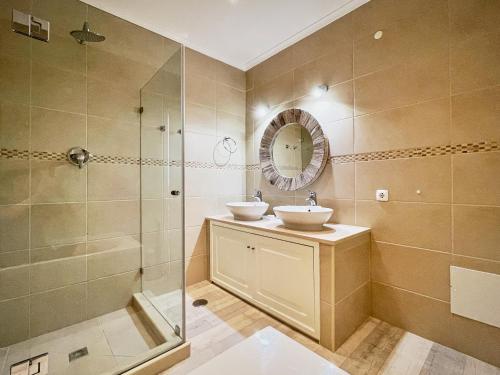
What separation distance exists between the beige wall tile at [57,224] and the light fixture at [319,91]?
2219 mm

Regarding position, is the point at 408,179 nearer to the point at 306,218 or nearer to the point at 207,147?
the point at 306,218

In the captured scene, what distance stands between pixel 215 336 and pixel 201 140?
183cm

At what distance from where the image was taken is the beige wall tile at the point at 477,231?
4.46 feet

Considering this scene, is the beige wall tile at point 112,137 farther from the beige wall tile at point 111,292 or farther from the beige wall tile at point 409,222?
the beige wall tile at point 409,222

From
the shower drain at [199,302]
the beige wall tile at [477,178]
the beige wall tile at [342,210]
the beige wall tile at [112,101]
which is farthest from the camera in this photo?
the shower drain at [199,302]

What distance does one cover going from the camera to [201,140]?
2.55m

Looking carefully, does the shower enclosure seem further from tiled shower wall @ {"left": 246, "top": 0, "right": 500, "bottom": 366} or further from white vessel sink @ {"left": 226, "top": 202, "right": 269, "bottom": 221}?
tiled shower wall @ {"left": 246, "top": 0, "right": 500, "bottom": 366}

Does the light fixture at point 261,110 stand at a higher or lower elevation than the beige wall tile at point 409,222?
higher

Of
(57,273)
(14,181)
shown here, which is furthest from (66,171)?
(57,273)

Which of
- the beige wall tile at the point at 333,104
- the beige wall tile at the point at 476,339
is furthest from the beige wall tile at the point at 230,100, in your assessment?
the beige wall tile at the point at 476,339

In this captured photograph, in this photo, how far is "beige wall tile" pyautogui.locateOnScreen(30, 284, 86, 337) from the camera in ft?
5.35

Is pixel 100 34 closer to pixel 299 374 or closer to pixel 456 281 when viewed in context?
pixel 299 374

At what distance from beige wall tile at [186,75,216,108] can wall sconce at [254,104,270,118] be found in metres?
0.53

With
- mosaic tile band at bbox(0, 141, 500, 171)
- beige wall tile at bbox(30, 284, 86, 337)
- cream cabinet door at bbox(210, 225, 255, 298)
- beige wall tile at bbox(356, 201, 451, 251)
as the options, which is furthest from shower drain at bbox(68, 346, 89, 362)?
beige wall tile at bbox(356, 201, 451, 251)
